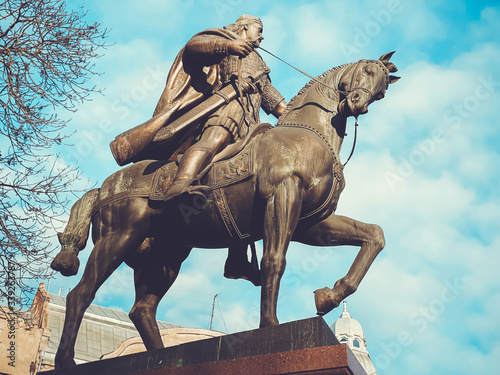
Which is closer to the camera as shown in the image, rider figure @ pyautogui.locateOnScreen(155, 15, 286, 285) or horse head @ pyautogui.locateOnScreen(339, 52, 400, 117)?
horse head @ pyautogui.locateOnScreen(339, 52, 400, 117)

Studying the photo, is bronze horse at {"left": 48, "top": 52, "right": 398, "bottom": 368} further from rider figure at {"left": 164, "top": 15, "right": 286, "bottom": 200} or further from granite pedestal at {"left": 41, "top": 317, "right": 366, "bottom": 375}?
granite pedestal at {"left": 41, "top": 317, "right": 366, "bottom": 375}

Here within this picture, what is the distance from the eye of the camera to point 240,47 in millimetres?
9031

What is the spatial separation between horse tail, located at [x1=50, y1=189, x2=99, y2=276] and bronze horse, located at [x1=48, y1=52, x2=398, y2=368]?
0.5 inches

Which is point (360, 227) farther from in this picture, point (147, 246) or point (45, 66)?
point (45, 66)

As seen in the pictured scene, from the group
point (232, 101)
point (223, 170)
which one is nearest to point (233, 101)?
point (232, 101)

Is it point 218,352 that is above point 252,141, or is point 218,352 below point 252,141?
below

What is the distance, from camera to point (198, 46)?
944 cm

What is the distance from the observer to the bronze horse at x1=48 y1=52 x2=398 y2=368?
809cm

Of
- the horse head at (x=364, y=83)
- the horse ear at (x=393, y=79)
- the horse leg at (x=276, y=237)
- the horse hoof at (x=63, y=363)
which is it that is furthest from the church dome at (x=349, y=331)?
the horse leg at (x=276, y=237)

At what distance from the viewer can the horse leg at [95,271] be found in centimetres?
838

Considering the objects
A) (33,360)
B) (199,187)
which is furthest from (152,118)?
(33,360)

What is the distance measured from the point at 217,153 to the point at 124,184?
1275 mm

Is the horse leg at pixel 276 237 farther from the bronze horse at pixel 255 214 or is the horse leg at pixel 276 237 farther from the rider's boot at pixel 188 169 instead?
the rider's boot at pixel 188 169

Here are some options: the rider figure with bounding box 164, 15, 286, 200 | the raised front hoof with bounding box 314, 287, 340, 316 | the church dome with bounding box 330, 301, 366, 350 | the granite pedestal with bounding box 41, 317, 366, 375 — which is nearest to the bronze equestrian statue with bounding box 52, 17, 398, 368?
the raised front hoof with bounding box 314, 287, 340, 316
